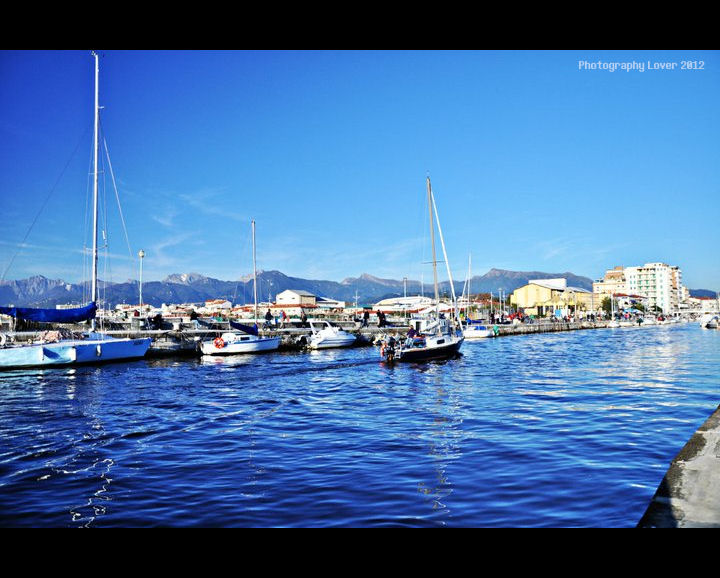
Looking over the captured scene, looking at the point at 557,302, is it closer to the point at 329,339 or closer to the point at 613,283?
the point at 613,283

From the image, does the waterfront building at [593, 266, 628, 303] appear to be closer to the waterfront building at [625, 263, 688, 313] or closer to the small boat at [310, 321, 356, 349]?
the waterfront building at [625, 263, 688, 313]

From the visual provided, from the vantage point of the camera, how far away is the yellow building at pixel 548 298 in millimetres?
126831

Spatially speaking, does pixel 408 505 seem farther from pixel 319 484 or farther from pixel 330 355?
pixel 330 355

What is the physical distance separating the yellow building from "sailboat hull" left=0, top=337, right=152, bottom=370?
354 feet

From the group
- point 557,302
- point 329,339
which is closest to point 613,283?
point 557,302

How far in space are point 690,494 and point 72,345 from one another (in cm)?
2538

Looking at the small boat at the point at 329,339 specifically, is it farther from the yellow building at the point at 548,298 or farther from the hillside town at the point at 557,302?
the yellow building at the point at 548,298

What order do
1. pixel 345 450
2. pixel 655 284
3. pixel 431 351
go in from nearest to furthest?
pixel 345 450, pixel 431 351, pixel 655 284

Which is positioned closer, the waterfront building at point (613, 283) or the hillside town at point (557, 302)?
the hillside town at point (557, 302)

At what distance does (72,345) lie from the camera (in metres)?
24.8

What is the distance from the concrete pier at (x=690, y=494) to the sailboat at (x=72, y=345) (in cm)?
2453

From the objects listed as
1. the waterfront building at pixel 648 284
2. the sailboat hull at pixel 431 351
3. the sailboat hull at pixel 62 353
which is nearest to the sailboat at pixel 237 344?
the sailboat hull at pixel 62 353
